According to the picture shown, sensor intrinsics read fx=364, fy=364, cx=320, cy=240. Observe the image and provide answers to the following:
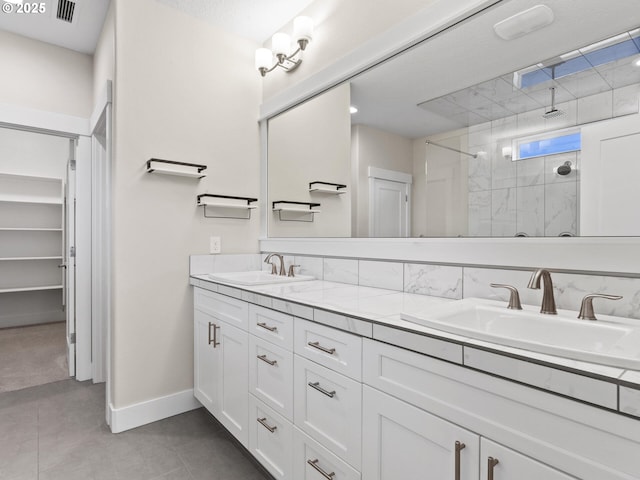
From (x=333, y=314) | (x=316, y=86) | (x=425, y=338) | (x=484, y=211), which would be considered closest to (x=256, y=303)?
(x=333, y=314)

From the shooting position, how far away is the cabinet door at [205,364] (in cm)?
207

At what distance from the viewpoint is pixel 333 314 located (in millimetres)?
1239

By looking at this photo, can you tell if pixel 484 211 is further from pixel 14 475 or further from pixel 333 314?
pixel 14 475

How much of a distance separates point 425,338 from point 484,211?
2.32 ft

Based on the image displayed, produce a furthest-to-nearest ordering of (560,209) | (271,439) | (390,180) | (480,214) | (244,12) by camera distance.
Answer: (244,12) < (390,180) < (271,439) < (480,214) < (560,209)

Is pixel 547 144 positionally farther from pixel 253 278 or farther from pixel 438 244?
pixel 253 278

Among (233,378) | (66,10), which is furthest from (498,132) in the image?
(66,10)

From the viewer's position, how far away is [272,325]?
5.15 feet

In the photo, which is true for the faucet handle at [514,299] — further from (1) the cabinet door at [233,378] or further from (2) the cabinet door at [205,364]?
(2) the cabinet door at [205,364]

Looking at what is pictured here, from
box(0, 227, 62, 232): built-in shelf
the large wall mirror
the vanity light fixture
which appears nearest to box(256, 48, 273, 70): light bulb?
the vanity light fixture

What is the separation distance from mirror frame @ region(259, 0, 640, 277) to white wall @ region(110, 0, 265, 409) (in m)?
0.47

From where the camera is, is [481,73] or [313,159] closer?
[481,73]

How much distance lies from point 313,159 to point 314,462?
1.69 metres

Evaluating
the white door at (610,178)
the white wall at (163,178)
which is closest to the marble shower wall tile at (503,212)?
the white door at (610,178)
